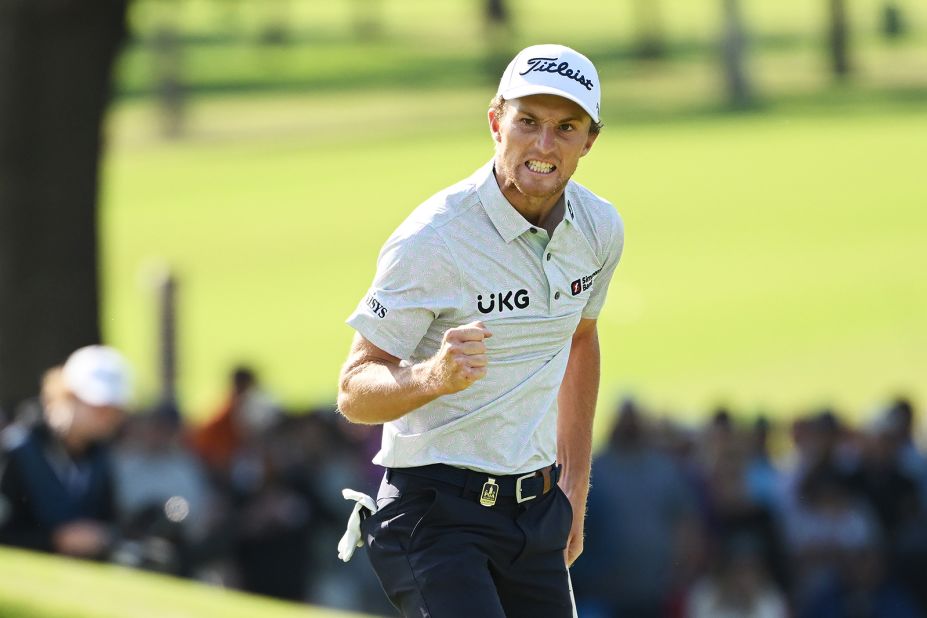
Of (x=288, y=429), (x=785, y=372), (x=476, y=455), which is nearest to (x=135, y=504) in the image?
(x=288, y=429)

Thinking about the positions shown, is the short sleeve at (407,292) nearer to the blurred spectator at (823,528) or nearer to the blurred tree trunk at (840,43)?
the blurred spectator at (823,528)

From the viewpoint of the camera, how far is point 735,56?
53125 mm

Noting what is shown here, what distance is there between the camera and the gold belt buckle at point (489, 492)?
4.77 metres

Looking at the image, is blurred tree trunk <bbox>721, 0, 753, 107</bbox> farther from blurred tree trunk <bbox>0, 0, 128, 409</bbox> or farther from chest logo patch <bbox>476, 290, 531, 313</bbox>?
chest logo patch <bbox>476, 290, 531, 313</bbox>

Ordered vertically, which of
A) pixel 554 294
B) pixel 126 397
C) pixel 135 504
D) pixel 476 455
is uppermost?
pixel 554 294

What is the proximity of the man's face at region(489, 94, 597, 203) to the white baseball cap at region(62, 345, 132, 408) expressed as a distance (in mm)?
4419

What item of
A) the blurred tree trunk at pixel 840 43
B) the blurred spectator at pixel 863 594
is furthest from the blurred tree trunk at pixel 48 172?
the blurred tree trunk at pixel 840 43

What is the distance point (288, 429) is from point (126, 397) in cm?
326


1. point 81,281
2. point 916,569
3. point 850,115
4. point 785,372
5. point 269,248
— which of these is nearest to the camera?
point 916,569

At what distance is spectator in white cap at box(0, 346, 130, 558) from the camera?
8344 mm

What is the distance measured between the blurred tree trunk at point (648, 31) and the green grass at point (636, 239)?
26.3 ft

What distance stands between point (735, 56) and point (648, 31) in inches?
517

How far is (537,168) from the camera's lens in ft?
15.2

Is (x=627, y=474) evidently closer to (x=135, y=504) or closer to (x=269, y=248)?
(x=135, y=504)
